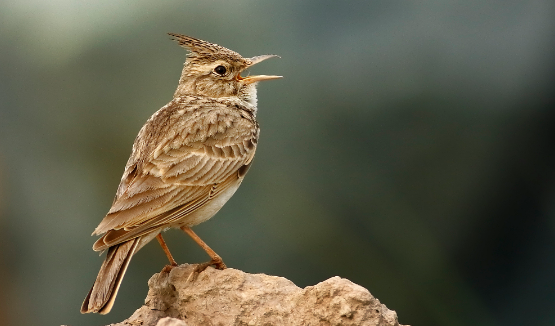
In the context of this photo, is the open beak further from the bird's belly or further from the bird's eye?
the bird's belly

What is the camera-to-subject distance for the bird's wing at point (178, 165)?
4355mm

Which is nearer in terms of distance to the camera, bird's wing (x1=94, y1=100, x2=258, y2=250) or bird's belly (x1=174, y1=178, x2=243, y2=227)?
bird's wing (x1=94, y1=100, x2=258, y2=250)

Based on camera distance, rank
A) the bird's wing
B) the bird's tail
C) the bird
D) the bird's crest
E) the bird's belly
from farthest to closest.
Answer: the bird's crest
the bird's belly
the bird's wing
the bird
the bird's tail

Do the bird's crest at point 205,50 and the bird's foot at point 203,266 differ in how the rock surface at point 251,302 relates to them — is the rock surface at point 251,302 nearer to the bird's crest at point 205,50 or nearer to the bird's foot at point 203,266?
the bird's foot at point 203,266

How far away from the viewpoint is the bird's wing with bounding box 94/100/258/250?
4355mm

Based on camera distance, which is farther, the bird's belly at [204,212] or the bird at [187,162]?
the bird's belly at [204,212]

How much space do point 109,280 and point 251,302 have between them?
3.23 ft

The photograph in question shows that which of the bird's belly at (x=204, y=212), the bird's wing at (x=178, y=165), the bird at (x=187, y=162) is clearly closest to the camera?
the bird at (x=187, y=162)

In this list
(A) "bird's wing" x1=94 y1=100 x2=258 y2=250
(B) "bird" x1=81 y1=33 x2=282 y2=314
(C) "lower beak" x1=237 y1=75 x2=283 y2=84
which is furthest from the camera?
(C) "lower beak" x1=237 y1=75 x2=283 y2=84

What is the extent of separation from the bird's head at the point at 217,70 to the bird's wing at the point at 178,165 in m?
0.23

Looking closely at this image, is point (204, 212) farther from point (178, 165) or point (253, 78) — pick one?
point (253, 78)

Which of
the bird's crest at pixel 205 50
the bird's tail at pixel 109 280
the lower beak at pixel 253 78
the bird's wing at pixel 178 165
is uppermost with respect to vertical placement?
the bird's crest at pixel 205 50

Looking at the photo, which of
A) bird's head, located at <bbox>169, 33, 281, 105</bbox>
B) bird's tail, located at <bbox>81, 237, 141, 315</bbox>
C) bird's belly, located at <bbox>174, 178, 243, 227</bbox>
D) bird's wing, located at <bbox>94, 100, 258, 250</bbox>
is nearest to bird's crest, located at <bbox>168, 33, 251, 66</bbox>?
bird's head, located at <bbox>169, 33, 281, 105</bbox>

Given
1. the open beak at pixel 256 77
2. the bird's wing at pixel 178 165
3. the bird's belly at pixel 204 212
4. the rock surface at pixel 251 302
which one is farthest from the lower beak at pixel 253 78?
the rock surface at pixel 251 302
